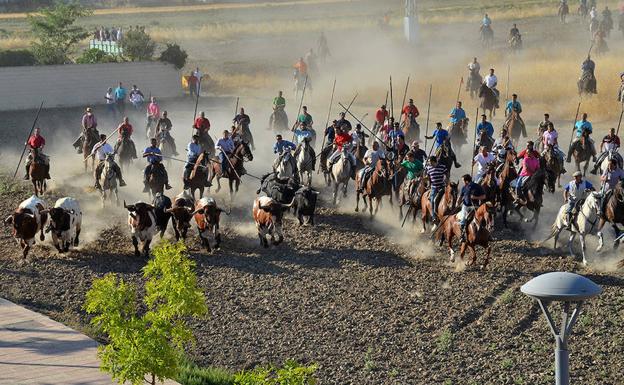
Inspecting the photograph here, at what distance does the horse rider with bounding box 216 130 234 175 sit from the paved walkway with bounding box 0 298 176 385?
10034mm

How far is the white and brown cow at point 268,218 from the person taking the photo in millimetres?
26781

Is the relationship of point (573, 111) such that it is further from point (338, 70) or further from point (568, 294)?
point (568, 294)

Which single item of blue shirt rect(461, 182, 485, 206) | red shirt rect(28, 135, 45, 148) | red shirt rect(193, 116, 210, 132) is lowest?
blue shirt rect(461, 182, 485, 206)

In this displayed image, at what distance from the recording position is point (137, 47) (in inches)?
2255

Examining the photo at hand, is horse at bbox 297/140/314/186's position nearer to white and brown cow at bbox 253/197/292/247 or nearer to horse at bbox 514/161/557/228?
white and brown cow at bbox 253/197/292/247

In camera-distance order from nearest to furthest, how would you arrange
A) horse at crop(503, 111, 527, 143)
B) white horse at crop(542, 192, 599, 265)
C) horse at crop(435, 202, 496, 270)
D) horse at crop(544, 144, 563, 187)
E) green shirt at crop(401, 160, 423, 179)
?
horse at crop(435, 202, 496, 270) < white horse at crop(542, 192, 599, 265) < green shirt at crop(401, 160, 423, 179) < horse at crop(544, 144, 563, 187) < horse at crop(503, 111, 527, 143)

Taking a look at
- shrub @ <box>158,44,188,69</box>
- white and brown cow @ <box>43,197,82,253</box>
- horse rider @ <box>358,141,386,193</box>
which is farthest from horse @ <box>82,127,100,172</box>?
shrub @ <box>158,44,188,69</box>

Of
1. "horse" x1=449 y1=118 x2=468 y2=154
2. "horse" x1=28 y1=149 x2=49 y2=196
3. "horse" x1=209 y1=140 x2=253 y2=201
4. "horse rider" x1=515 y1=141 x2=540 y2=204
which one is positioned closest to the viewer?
"horse rider" x1=515 y1=141 x2=540 y2=204

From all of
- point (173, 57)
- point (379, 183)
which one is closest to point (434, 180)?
point (379, 183)

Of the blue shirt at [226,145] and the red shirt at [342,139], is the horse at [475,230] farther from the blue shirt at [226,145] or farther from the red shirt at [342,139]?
the blue shirt at [226,145]

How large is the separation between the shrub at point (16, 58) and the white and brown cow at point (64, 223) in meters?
28.0

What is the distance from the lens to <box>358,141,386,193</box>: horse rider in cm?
2986

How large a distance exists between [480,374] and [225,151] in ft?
48.7

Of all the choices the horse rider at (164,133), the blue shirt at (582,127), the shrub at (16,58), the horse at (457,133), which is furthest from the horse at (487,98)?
the shrub at (16,58)
